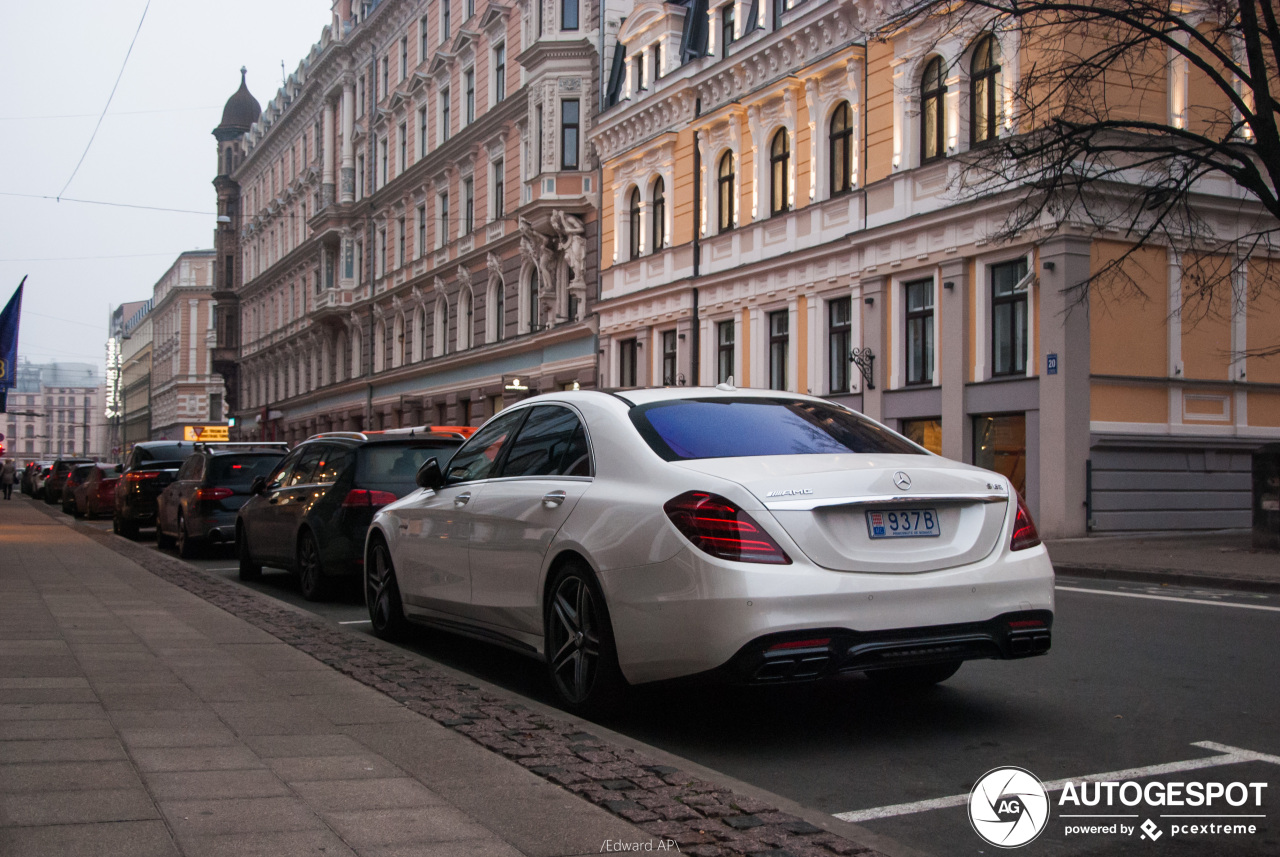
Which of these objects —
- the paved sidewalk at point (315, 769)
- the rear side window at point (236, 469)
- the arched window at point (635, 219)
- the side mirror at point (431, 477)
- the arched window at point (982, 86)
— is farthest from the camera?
the arched window at point (635, 219)

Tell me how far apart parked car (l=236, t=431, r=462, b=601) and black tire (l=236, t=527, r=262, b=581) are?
1208mm

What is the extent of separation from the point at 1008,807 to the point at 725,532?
1.54 metres

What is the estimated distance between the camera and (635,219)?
116 ft

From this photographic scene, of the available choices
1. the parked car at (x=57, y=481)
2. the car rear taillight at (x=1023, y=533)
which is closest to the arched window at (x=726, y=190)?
the car rear taillight at (x=1023, y=533)

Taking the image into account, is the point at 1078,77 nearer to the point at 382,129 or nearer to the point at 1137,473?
the point at 1137,473

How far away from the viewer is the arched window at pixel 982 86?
22.4m

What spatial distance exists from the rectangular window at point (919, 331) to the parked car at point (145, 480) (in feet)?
42.4

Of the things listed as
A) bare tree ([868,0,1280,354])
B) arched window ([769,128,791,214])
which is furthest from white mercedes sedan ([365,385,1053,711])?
arched window ([769,128,791,214])

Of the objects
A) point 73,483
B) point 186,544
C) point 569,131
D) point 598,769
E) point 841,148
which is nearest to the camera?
point 598,769

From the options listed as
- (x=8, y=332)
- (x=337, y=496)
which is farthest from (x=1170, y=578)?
(x=8, y=332)

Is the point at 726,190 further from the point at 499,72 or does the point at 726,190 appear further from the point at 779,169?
the point at 499,72

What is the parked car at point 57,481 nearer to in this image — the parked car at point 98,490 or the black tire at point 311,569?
the parked car at point 98,490

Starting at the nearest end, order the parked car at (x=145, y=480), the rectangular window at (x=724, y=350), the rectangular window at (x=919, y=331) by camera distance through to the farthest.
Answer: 1. the parked car at (x=145, y=480)
2. the rectangular window at (x=919, y=331)
3. the rectangular window at (x=724, y=350)

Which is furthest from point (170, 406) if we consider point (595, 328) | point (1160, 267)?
point (1160, 267)
